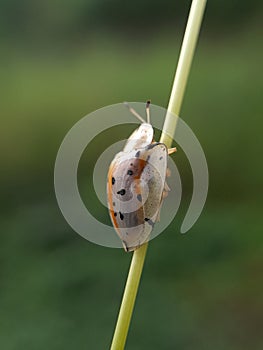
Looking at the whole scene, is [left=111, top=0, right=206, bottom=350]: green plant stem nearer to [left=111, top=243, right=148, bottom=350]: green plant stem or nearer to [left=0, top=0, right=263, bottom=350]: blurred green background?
[left=111, top=243, right=148, bottom=350]: green plant stem

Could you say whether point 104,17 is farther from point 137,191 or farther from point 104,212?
point 137,191

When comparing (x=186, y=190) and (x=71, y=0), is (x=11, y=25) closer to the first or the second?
(x=71, y=0)

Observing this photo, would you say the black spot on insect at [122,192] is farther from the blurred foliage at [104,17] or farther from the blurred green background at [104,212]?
the blurred foliage at [104,17]

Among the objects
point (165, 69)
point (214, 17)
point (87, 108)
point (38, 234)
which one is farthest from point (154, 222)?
point (214, 17)

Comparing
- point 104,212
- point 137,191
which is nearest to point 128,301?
point 137,191

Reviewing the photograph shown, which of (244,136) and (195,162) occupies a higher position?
(244,136)

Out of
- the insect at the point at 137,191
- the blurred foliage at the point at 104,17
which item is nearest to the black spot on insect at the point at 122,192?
the insect at the point at 137,191
